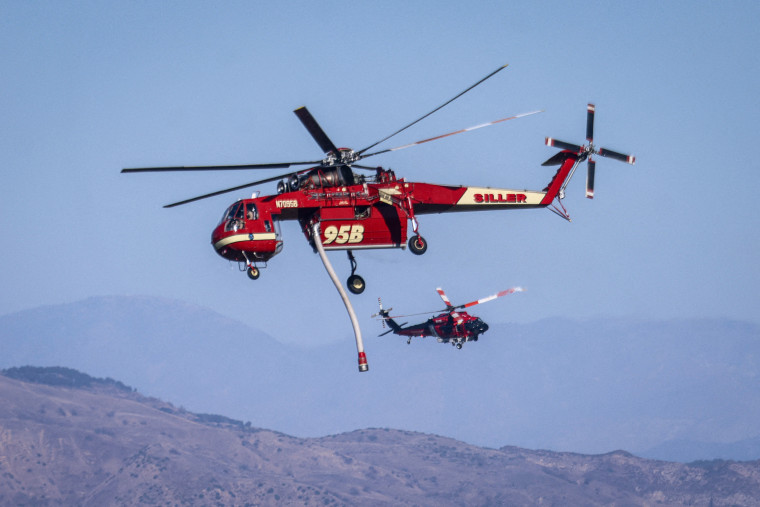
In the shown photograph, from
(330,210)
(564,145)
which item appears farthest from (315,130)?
(564,145)

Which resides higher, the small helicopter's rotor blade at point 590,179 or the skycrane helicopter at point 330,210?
the small helicopter's rotor blade at point 590,179

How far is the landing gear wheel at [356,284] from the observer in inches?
2434

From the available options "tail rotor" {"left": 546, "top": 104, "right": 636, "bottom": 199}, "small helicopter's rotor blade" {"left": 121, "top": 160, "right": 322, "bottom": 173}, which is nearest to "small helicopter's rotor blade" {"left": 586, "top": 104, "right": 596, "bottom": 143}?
"tail rotor" {"left": 546, "top": 104, "right": 636, "bottom": 199}

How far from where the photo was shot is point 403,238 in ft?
207

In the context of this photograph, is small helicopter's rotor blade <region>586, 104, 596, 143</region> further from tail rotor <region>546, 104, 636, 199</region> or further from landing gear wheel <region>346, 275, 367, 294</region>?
landing gear wheel <region>346, 275, 367, 294</region>

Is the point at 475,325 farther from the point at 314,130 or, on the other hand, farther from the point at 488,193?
the point at 314,130

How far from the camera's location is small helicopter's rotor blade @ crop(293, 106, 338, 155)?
5594 centimetres

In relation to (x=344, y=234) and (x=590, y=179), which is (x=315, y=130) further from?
(x=590, y=179)

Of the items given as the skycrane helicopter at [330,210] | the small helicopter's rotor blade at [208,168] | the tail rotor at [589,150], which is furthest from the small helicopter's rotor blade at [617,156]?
the small helicopter's rotor blade at [208,168]

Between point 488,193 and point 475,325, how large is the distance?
57.2 meters

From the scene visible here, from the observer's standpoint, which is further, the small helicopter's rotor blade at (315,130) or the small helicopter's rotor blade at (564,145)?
the small helicopter's rotor blade at (564,145)

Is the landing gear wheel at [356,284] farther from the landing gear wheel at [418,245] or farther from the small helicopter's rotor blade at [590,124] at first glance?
the small helicopter's rotor blade at [590,124]

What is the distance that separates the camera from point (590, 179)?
242ft

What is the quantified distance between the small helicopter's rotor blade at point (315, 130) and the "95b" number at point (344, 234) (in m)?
4.34
